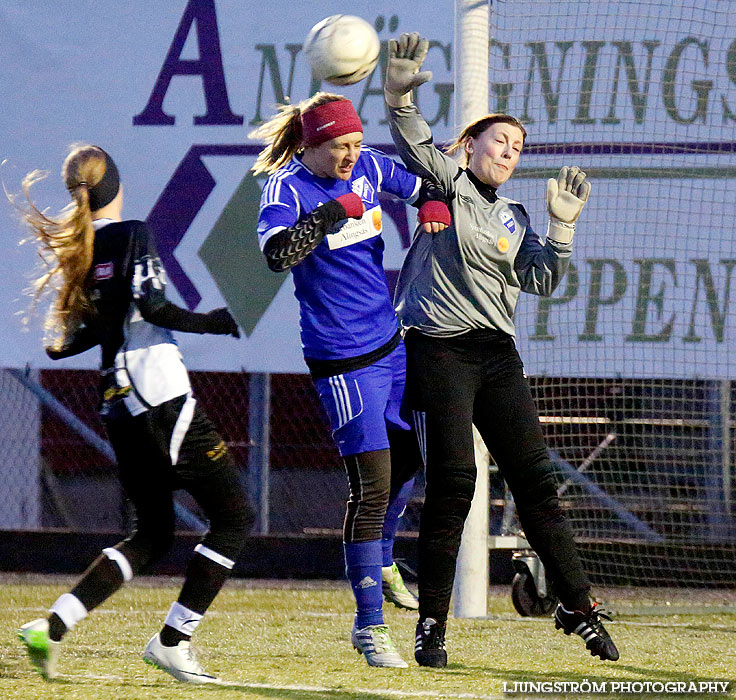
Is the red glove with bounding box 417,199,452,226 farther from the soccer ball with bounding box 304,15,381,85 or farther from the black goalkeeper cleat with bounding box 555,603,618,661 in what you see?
the black goalkeeper cleat with bounding box 555,603,618,661

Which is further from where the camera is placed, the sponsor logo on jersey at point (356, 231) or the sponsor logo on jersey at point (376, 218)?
the sponsor logo on jersey at point (376, 218)

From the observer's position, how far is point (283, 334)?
7.67 metres

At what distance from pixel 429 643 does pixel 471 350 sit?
0.96 meters

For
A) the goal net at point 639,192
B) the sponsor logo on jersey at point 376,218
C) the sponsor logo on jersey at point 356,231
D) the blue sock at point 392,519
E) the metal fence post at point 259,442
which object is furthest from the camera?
the metal fence post at point 259,442

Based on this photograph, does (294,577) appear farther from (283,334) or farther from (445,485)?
(445,485)

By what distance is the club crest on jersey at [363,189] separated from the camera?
4223 millimetres

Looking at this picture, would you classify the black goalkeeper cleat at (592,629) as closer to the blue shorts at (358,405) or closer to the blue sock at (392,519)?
the blue shorts at (358,405)

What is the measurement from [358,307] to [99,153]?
0.95 metres

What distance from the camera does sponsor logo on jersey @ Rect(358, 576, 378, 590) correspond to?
13.7 ft

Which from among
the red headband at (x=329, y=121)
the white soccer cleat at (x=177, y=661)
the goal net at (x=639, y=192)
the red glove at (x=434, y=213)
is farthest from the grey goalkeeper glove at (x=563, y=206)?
the goal net at (x=639, y=192)

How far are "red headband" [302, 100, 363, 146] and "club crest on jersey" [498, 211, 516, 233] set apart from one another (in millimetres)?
620

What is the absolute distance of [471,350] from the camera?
13.9 feet

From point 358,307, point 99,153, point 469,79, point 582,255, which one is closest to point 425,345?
point 358,307

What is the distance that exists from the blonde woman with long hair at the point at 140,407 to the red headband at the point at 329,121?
2.09 feet
